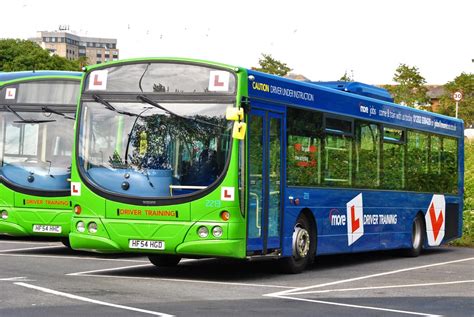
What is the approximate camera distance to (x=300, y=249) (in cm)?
1725

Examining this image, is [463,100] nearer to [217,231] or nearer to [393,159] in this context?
[393,159]

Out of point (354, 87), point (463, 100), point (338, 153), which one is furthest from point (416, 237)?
point (463, 100)

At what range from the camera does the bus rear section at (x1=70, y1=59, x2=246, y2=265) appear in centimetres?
1521

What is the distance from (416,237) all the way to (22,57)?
7902 cm

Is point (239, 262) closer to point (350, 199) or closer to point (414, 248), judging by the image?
point (350, 199)

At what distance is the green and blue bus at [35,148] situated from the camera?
20.1m

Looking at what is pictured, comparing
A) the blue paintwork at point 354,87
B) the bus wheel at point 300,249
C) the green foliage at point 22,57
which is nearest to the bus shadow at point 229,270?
the bus wheel at point 300,249

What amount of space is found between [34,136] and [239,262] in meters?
4.50

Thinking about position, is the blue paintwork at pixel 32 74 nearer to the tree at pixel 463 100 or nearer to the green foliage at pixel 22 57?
the tree at pixel 463 100

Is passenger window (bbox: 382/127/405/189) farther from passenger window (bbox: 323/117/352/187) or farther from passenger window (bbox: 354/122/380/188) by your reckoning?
passenger window (bbox: 323/117/352/187)

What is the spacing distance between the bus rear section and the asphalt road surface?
63cm

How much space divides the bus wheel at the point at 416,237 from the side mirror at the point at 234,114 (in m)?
8.67

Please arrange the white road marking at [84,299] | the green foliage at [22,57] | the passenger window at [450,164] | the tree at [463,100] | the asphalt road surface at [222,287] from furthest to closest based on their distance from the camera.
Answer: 1. the green foliage at [22,57]
2. the tree at [463,100]
3. the passenger window at [450,164]
4. the asphalt road surface at [222,287]
5. the white road marking at [84,299]

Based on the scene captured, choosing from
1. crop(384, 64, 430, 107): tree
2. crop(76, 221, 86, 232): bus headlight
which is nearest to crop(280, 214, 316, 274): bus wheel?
crop(76, 221, 86, 232): bus headlight
